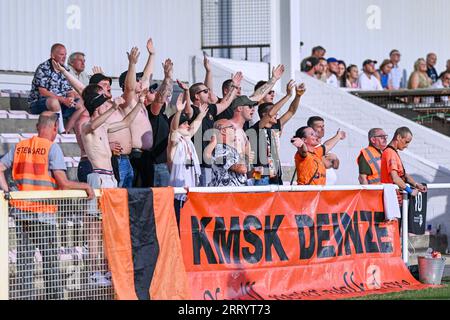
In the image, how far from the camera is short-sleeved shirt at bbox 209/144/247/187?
13125 mm

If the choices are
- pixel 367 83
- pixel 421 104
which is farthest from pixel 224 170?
pixel 367 83

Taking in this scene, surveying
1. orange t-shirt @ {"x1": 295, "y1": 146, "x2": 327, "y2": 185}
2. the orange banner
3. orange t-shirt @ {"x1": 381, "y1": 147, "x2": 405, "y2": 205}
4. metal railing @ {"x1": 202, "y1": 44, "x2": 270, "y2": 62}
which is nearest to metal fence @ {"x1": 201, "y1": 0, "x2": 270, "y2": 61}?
metal railing @ {"x1": 202, "y1": 44, "x2": 270, "y2": 62}

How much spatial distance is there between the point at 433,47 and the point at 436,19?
2.39ft

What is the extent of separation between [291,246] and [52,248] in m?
3.40

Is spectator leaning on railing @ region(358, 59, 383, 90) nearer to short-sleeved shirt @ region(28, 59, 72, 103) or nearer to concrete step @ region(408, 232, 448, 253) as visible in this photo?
concrete step @ region(408, 232, 448, 253)

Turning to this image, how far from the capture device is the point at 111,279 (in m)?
10.5

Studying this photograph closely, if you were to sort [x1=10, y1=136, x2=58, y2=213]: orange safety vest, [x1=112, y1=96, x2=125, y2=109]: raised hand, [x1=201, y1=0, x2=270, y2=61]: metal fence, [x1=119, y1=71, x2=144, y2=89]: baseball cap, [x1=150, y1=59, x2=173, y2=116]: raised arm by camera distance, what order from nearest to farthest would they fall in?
[x1=10, y1=136, x2=58, y2=213]: orange safety vest, [x1=112, y1=96, x2=125, y2=109]: raised hand, [x1=150, y1=59, x2=173, y2=116]: raised arm, [x1=119, y1=71, x2=144, y2=89]: baseball cap, [x1=201, y1=0, x2=270, y2=61]: metal fence

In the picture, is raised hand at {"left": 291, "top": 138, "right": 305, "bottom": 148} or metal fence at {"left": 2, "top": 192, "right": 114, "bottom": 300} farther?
raised hand at {"left": 291, "top": 138, "right": 305, "bottom": 148}

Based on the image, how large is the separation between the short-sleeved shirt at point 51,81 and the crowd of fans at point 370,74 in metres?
6.89

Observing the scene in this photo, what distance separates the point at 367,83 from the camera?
22266mm

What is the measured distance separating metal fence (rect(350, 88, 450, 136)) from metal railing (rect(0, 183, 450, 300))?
11.8 metres

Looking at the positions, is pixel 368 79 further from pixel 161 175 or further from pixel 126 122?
pixel 126 122
